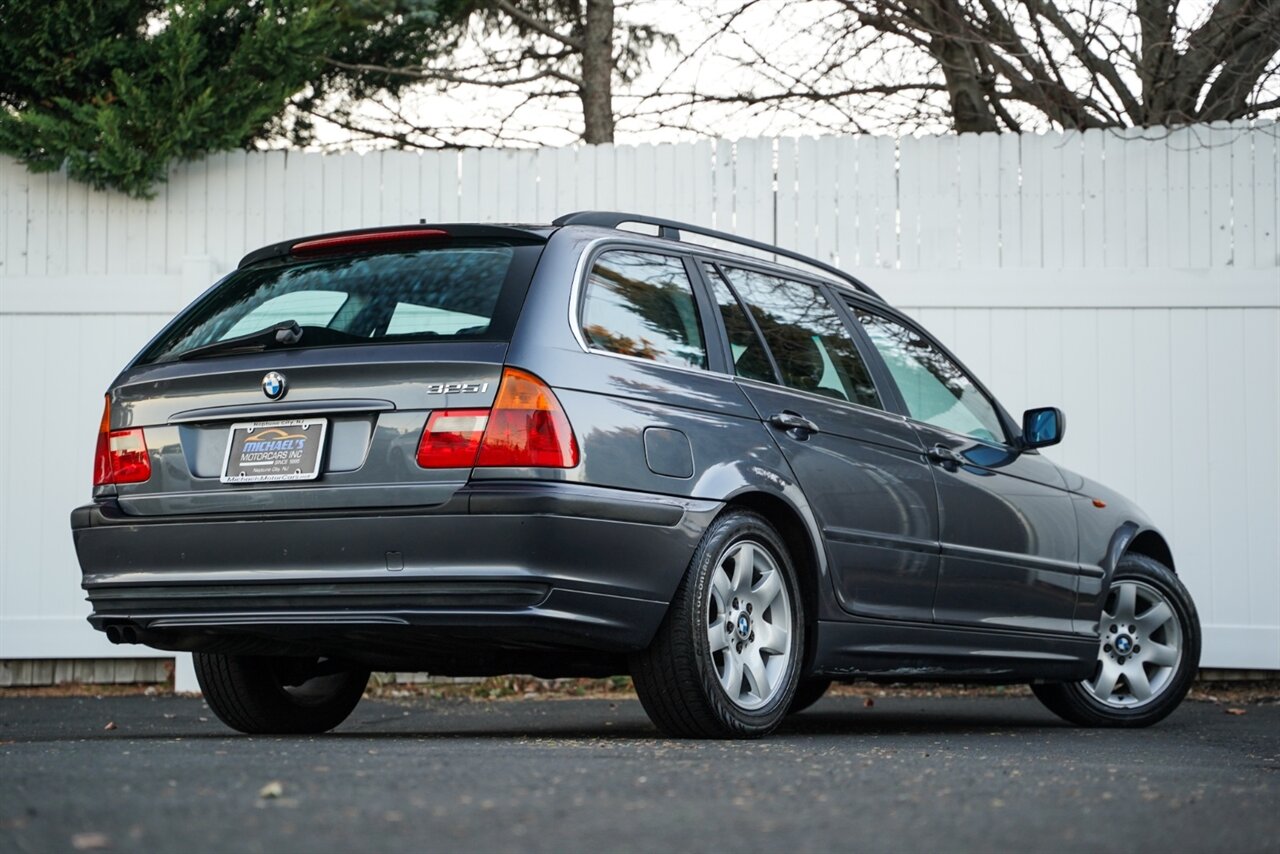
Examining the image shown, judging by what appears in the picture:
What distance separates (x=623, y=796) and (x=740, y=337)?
2.31 metres

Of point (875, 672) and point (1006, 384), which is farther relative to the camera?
point (1006, 384)

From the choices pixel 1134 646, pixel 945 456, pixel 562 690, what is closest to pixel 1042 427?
pixel 945 456

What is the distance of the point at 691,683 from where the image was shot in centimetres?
495

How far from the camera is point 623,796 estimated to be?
11.6ft

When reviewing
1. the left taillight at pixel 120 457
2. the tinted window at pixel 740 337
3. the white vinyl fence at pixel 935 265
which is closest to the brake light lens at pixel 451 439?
the left taillight at pixel 120 457

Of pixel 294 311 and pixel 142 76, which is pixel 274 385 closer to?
pixel 294 311

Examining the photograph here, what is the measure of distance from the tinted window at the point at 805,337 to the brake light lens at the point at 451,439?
1366 millimetres

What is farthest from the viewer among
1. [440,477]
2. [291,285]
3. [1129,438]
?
[1129,438]

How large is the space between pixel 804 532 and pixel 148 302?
4.71 metres

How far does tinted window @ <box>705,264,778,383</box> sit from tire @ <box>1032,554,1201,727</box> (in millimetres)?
2325

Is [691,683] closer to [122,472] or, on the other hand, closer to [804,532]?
[804,532]

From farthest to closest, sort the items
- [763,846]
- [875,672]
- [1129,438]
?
[1129,438]
[875,672]
[763,846]

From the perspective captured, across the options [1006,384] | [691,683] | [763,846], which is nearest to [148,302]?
[1006,384]

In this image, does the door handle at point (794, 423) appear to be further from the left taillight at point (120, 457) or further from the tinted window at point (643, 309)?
the left taillight at point (120, 457)
